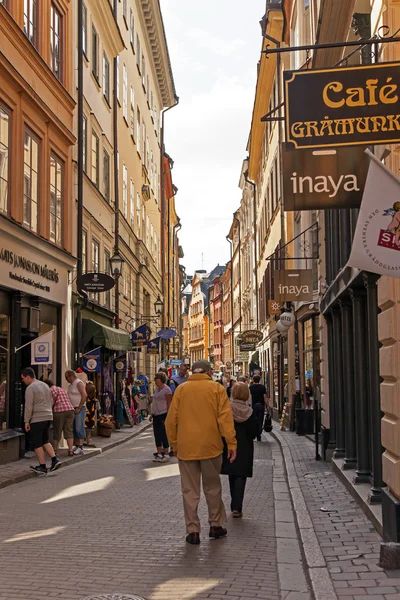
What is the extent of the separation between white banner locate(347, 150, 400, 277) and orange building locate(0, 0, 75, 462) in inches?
406

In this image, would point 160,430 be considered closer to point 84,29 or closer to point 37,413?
point 37,413

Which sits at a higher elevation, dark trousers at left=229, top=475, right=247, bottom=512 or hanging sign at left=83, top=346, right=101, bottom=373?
hanging sign at left=83, top=346, right=101, bottom=373

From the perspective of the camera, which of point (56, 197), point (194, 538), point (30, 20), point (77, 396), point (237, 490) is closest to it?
point (194, 538)

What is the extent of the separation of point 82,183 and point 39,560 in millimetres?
15582

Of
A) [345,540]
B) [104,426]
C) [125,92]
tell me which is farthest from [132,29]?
[345,540]

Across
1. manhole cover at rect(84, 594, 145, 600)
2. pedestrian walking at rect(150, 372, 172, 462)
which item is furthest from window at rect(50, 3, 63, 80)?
manhole cover at rect(84, 594, 145, 600)

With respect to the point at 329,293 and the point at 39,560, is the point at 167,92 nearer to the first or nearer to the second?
the point at 329,293

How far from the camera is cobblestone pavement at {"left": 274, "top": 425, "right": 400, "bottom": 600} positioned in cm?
593

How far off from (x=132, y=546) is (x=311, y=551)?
178 centimetres

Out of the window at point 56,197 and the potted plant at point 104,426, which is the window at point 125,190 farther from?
the potted plant at point 104,426

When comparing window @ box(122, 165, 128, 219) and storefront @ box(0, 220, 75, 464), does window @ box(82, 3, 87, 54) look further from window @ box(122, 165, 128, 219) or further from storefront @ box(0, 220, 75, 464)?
window @ box(122, 165, 128, 219)

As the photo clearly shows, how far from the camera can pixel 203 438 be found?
26.8ft

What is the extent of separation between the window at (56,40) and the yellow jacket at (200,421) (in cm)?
1308

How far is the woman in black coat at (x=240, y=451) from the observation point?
962 cm
